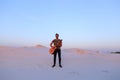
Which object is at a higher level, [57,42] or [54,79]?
[57,42]

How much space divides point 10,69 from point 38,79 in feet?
7.83

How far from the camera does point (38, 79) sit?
30.2ft

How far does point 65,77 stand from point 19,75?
1889 millimetres

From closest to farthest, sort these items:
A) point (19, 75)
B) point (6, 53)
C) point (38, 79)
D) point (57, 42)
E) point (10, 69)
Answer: point (38, 79) < point (19, 75) < point (10, 69) < point (57, 42) < point (6, 53)

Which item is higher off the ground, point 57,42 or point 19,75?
point 57,42

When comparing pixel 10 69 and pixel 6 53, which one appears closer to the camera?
pixel 10 69

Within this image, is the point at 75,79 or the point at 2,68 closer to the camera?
the point at 75,79

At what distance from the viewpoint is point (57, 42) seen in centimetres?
1229

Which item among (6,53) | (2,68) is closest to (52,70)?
(2,68)

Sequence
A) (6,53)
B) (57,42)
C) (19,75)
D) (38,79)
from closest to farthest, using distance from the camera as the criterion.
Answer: (38,79), (19,75), (57,42), (6,53)

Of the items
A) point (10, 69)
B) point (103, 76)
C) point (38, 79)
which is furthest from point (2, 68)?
point (103, 76)

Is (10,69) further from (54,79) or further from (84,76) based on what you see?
(84,76)

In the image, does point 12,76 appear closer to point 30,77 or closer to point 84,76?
point 30,77

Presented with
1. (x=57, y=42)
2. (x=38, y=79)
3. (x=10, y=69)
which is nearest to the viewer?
(x=38, y=79)
